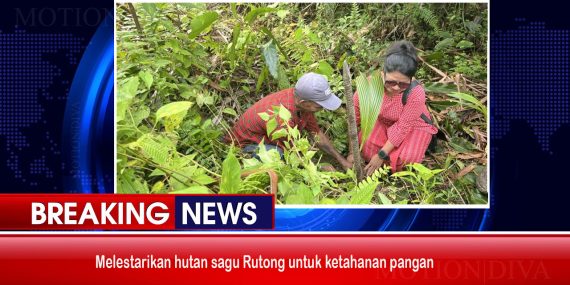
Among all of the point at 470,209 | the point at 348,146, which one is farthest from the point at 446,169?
the point at 348,146

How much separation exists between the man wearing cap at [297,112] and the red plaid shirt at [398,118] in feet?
0.49

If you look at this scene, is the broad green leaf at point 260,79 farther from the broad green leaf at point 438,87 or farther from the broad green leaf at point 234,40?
the broad green leaf at point 438,87

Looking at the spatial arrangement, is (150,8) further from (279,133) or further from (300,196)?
(300,196)

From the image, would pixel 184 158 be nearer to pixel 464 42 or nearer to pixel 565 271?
pixel 464 42

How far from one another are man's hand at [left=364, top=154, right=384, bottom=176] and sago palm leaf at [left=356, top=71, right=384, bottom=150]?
0.10 m

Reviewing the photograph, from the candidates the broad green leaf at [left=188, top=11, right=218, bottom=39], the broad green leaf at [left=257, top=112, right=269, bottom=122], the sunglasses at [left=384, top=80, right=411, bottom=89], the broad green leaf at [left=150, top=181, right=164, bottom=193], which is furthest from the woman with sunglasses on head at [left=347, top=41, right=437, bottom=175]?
the broad green leaf at [left=150, top=181, right=164, bottom=193]

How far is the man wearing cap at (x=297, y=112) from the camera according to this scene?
4.21 m

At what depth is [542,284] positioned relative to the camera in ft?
13.7

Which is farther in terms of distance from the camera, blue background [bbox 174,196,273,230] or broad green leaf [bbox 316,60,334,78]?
broad green leaf [bbox 316,60,334,78]

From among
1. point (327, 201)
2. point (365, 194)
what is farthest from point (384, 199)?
point (327, 201)

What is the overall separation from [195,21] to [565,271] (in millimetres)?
2125

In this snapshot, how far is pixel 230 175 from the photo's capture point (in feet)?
13.5

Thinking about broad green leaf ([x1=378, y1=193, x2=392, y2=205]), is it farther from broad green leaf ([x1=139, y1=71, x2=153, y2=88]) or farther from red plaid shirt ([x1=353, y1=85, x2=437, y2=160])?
broad green leaf ([x1=139, y1=71, x2=153, y2=88])

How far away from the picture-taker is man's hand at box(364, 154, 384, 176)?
4211mm
